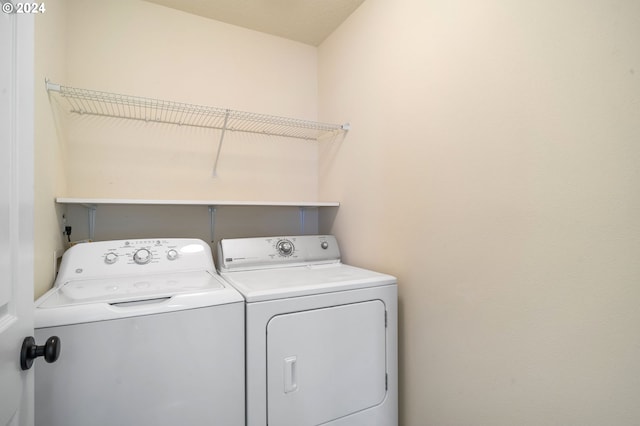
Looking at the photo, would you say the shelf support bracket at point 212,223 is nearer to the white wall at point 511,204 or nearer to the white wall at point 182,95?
the white wall at point 182,95

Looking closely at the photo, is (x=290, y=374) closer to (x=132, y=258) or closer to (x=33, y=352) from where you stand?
(x=33, y=352)

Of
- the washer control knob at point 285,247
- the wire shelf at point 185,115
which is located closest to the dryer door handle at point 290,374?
the washer control knob at point 285,247

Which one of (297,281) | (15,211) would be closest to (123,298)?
(15,211)

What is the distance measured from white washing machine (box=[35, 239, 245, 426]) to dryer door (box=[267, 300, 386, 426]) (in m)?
0.15

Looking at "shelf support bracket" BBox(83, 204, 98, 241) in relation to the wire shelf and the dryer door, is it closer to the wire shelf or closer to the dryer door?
the wire shelf

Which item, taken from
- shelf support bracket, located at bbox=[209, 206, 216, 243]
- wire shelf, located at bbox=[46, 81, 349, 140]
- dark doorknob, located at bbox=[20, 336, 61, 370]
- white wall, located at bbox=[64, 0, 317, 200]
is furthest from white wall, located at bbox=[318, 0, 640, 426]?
dark doorknob, located at bbox=[20, 336, 61, 370]

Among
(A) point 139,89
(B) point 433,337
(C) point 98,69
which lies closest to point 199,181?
(A) point 139,89

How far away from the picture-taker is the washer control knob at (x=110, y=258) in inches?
55.9

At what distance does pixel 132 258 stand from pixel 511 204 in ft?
5.67

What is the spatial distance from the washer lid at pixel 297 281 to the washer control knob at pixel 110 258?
0.52m

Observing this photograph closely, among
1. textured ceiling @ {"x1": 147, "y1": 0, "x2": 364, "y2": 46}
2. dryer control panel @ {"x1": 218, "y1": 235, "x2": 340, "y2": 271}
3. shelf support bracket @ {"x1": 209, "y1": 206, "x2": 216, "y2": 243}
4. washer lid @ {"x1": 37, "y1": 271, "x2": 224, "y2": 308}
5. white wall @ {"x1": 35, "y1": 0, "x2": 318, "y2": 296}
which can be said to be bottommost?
washer lid @ {"x1": 37, "y1": 271, "x2": 224, "y2": 308}

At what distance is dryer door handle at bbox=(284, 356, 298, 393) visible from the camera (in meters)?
1.19

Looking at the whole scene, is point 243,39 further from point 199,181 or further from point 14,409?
point 14,409

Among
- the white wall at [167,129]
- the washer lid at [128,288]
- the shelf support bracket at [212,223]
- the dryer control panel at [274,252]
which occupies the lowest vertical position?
the washer lid at [128,288]
